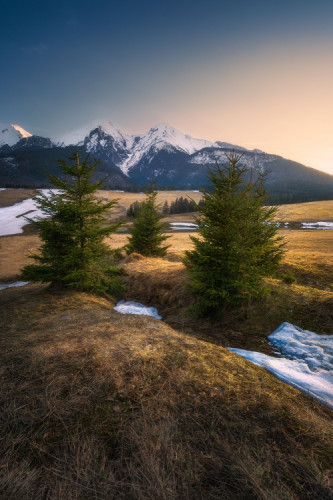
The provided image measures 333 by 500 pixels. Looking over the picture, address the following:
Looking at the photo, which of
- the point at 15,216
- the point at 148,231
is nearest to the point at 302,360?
the point at 148,231

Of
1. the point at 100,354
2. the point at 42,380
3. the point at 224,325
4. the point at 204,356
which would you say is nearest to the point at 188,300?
the point at 224,325

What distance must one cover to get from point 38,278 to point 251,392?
10711 millimetres

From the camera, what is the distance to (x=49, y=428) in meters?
2.53

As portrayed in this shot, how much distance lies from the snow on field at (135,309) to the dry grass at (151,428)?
6.23 m

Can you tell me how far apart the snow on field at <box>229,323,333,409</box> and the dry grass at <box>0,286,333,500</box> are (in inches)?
29.3

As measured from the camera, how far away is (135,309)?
36.8 feet

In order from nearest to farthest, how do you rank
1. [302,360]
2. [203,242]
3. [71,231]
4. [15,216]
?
[302,360], [203,242], [71,231], [15,216]

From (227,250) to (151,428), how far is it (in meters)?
7.23

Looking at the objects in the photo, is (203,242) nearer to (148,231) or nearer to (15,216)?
(148,231)

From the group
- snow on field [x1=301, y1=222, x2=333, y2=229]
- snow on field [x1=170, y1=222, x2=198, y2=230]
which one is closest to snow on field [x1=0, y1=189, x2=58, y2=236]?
snow on field [x1=170, y1=222, x2=198, y2=230]

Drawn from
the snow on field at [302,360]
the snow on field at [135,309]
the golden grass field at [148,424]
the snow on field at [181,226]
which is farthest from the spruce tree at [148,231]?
the snow on field at [181,226]

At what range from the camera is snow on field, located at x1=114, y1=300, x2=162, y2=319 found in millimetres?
10781

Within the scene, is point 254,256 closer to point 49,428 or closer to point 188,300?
point 188,300

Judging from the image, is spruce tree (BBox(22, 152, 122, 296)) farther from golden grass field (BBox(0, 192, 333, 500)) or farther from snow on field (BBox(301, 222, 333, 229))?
snow on field (BBox(301, 222, 333, 229))
